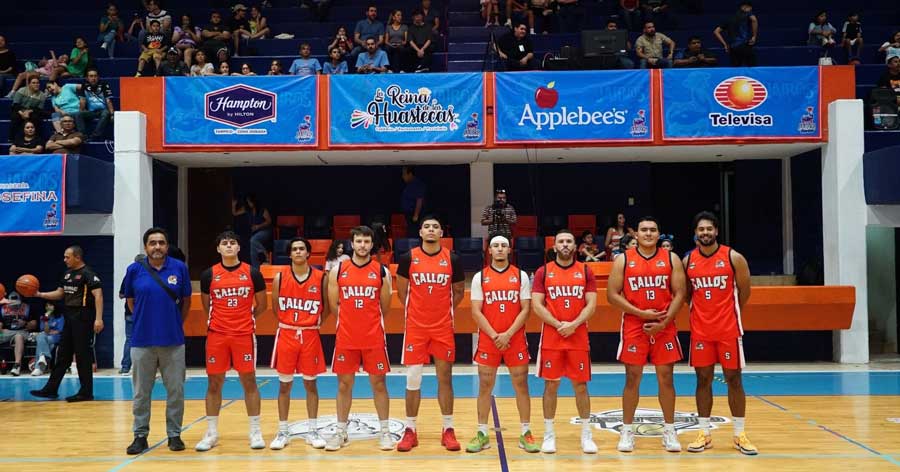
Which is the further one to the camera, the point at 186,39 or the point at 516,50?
the point at 186,39

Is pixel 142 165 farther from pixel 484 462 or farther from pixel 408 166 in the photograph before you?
pixel 484 462

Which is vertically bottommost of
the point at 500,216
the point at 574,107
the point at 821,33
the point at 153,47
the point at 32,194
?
the point at 500,216

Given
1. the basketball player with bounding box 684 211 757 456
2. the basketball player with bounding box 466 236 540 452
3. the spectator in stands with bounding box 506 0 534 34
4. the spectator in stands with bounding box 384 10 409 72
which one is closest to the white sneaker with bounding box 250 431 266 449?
the basketball player with bounding box 466 236 540 452

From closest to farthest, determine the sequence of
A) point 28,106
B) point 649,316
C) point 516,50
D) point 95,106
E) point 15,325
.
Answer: point 649,316, point 15,325, point 95,106, point 28,106, point 516,50

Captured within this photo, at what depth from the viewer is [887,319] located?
15.6m

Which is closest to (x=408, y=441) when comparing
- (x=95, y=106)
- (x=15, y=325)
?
(x=15, y=325)

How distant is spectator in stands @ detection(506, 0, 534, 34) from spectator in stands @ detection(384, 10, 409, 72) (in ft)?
7.64

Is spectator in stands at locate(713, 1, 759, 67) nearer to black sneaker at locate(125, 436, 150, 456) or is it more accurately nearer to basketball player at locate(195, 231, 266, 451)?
basketball player at locate(195, 231, 266, 451)

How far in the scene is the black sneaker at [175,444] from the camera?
294 inches

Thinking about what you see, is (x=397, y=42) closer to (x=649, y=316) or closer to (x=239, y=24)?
(x=239, y=24)

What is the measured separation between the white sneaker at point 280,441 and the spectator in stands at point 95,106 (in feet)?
29.5

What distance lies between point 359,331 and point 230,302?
3.92ft

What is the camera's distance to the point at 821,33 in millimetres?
17234

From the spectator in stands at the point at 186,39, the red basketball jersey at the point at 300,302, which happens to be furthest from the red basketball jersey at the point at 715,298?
the spectator in stands at the point at 186,39
